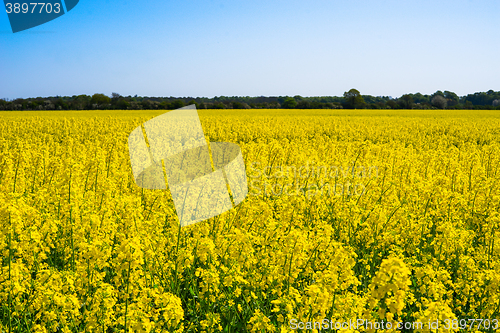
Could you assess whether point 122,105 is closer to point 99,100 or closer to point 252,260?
point 99,100

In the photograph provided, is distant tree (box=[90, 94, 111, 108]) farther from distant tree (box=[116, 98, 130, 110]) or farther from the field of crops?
the field of crops

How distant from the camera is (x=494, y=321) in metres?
3.13

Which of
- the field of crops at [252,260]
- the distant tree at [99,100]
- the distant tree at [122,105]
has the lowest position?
the field of crops at [252,260]

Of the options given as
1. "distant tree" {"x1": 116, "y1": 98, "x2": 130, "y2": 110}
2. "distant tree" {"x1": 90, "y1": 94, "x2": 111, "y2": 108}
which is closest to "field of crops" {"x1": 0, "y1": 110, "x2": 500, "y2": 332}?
"distant tree" {"x1": 116, "y1": 98, "x2": 130, "y2": 110}

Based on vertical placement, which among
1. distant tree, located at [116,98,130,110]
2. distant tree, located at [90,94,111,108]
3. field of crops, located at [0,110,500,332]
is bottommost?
field of crops, located at [0,110,500,332]

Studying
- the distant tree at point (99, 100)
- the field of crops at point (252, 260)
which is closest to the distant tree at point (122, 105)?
the distant tree at point (99, 100)

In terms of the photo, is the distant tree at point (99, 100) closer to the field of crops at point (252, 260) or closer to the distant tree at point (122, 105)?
the distant tree at point (122, 105)

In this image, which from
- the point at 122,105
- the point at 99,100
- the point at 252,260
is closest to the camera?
the point at 252,260

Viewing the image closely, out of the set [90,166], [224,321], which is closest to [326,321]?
[224,321]

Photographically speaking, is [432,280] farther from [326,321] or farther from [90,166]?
[90,166]

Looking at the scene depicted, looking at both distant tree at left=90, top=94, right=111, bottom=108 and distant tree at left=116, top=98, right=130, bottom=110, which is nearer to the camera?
distant tree at left=116, top=98, right=130, bottom=110

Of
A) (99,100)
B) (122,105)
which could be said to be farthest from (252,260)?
(99,100)

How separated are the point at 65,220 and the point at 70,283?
1.69 metres

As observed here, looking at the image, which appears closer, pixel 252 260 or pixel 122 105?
pixel 252 260
